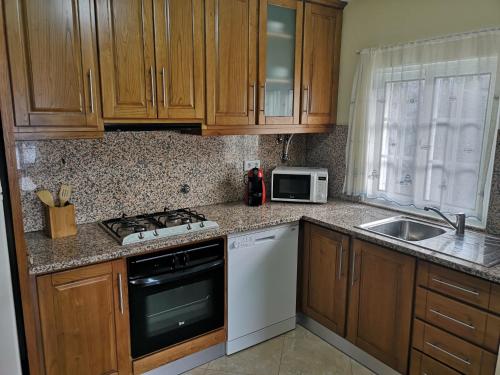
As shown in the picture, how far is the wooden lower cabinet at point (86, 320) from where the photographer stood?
69.3 inches

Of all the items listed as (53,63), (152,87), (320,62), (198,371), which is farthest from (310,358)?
(53,63)

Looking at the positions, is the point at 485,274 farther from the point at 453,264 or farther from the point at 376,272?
the point at 376,272

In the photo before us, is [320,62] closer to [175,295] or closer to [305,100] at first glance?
[305,100]

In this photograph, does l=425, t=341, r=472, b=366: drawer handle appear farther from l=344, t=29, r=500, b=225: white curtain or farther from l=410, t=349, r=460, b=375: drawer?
l=344, t=29, r=500, b=225: white curtain

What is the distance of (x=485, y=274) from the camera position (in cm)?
166

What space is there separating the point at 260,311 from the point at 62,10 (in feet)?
6.61

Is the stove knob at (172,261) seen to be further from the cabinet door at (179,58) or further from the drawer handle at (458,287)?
the drawer handle at (458,287)

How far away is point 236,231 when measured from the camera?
7.39ft

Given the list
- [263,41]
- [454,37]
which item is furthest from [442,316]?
[263,41]

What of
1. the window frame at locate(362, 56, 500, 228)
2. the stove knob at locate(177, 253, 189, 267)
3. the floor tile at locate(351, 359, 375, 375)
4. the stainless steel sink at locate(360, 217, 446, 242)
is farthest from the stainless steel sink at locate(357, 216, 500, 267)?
the stove knob at locate(177, 253, 189, 267)

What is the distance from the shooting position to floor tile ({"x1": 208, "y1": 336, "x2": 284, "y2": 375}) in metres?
2.31

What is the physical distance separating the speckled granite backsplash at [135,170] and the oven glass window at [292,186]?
0.76 ft

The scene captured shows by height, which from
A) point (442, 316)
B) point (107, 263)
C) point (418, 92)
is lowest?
point (442, 316)

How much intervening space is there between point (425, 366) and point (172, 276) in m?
1.39
